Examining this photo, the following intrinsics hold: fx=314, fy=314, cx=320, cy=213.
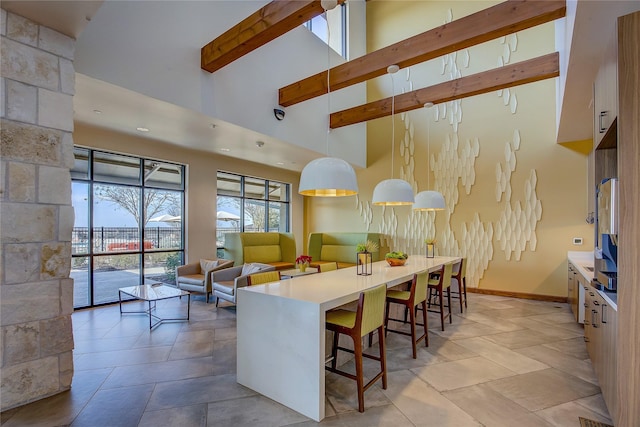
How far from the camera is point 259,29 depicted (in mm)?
3424

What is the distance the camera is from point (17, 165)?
2.41 meters

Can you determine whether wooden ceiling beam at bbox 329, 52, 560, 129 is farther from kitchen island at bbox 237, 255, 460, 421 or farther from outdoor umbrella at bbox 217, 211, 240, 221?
kitchen island at bbox 237, 255, 460, 421

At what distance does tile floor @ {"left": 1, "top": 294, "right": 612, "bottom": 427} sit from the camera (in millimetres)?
2281

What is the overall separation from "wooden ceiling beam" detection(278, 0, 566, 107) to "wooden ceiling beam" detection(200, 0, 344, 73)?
1344 mm

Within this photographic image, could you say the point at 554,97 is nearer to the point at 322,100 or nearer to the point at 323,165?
the point at 322,100

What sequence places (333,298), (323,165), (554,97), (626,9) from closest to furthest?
(626,9) < (333,298) < (323,165) < (554,97)

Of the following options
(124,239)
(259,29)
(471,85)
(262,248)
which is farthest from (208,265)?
(471,85)

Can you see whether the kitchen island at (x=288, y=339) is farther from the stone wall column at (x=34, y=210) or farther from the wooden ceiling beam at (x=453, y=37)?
the wooden ceiling beam at (x=453, y=37)

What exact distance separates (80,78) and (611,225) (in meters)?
4.74

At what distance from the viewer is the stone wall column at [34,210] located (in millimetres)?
2355

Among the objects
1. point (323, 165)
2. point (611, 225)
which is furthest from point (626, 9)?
point (323, 165)

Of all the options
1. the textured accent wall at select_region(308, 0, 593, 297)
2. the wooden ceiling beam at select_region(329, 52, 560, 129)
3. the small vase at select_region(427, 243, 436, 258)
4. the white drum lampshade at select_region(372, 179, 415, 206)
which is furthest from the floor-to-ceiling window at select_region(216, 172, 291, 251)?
the white drum lampshade at select_region(372, 179, 415, 206)

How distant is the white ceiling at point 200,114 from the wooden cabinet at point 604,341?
203 centimetres

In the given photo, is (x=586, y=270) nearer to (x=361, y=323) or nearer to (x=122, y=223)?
(x=361, y=323)
